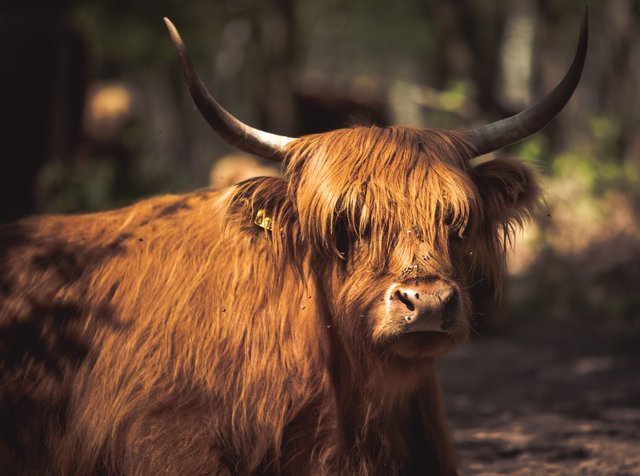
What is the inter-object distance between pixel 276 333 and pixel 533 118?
1.34 metres

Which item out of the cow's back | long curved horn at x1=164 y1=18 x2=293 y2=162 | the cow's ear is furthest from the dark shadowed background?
the cow's back

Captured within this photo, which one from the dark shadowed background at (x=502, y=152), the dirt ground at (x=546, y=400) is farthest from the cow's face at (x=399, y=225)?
the dirt ground at (x=546, y=400)

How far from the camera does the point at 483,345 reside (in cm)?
938

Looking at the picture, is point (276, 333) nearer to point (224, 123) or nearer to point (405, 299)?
point (405, 299)

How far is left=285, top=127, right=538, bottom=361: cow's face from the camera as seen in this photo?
334 centimetres

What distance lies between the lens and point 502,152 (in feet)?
42.6

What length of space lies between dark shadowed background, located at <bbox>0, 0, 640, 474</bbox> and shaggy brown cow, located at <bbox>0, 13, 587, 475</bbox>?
0.58m

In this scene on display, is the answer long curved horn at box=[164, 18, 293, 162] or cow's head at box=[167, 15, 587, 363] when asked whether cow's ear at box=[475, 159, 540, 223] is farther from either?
long curved horn at box=[164, 18, 293, 162]

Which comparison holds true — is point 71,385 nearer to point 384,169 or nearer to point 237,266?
point 237,266

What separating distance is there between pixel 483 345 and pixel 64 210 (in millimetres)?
5303

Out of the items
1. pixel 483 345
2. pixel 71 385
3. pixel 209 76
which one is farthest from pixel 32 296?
pixel 209 76

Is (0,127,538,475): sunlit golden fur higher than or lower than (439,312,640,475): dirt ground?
higher

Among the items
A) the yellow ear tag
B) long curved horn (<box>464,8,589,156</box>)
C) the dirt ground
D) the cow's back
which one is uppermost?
long curved horn (<box>464,8,589,156</box>)

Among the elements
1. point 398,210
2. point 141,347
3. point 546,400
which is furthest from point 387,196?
point 546,400
